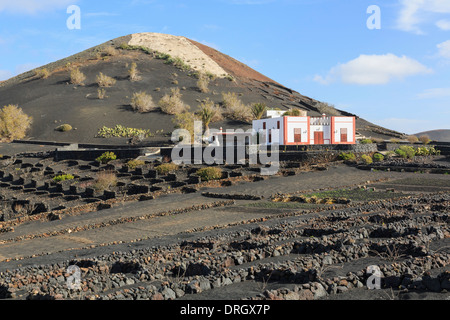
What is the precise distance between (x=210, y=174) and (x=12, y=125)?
3630cm

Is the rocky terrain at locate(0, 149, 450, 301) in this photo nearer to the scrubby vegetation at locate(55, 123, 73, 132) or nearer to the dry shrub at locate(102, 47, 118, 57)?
the scrubby vegetation at locate(55, 123, 73, 132)

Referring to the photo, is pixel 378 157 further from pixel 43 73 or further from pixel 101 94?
pixel 43 73

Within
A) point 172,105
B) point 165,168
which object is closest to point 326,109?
point 172,105

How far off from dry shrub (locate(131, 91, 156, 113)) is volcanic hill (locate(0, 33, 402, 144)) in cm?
100

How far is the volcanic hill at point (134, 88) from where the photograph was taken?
197ft

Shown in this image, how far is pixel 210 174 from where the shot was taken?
30.8 m

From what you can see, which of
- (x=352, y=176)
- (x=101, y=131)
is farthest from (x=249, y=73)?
(x=352, y=176)

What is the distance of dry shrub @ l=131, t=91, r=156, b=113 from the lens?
63497mm

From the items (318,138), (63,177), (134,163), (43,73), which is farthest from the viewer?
(43,73)

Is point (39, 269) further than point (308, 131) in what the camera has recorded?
No

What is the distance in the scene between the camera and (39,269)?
11805 mm

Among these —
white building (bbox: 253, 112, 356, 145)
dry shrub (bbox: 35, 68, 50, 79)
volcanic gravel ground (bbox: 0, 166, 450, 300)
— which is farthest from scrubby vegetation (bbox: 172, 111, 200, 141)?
dry shrub (bbox: 35, 68, 50, 79)
